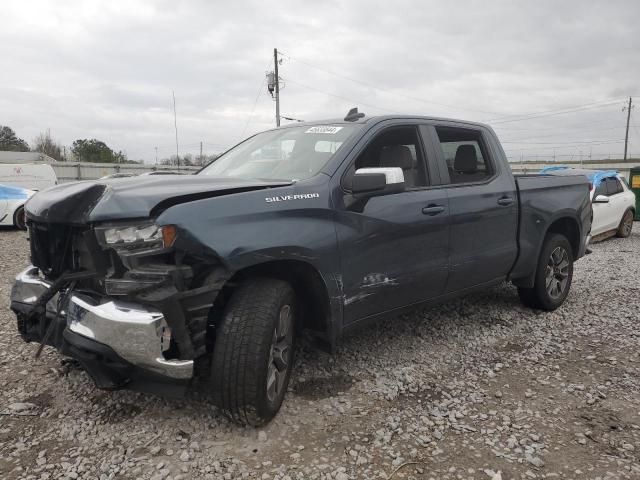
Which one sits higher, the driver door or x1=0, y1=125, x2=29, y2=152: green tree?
x1=0, y1=125, x2=29, y2=152: green tree

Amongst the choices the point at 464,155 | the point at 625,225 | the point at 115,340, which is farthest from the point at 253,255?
the point at 625,225

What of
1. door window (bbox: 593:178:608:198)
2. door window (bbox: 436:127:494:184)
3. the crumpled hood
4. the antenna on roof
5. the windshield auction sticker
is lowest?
door window (bbox: 593:178:608:198)

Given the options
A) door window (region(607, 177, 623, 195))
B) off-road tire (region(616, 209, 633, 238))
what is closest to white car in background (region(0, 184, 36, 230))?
door window (region(607, 177, 623, 195))

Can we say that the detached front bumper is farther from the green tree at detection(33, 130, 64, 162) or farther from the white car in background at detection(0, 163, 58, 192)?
the green tree at detection(33, 130, 64, 162)

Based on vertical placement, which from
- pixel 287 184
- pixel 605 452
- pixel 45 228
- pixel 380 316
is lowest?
pixel 605 452

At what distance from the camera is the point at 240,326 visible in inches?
102

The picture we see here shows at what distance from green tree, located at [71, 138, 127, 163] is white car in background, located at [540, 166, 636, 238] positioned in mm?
37975

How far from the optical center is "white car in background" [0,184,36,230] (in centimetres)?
1112

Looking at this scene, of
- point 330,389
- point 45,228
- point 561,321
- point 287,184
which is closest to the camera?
point 45,228

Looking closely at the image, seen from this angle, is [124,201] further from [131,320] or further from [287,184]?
[287,184]

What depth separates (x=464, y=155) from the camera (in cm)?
439

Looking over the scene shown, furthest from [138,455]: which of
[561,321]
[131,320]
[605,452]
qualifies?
[561,321]

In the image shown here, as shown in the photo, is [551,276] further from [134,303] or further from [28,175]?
[28,175]

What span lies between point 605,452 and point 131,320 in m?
2.54
